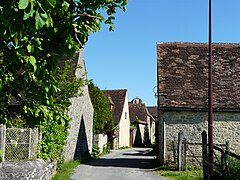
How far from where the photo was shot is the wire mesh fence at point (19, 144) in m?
11.4

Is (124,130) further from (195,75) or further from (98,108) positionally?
(195,75)

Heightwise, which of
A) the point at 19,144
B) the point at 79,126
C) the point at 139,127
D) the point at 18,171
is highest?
the point at 79,126

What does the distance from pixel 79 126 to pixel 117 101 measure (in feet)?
74.6

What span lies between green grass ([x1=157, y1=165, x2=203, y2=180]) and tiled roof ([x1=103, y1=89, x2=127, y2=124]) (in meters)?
25.7

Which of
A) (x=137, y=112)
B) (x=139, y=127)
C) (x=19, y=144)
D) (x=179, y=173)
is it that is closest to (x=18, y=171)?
(x=19, y=144)

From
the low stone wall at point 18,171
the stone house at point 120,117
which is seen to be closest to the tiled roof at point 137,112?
the stone house at point 120,117

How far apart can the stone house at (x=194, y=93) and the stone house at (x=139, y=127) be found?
2928cm

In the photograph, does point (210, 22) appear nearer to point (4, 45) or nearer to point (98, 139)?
point (4, 45)

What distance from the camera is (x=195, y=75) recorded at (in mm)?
20625

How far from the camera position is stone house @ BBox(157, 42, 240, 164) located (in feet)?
60.5

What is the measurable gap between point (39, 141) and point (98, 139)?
16689mm

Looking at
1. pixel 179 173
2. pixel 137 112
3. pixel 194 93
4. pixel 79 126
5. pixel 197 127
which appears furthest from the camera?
pixel 137 112

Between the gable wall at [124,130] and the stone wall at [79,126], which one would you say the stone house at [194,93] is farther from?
the gable wall at [124,130]

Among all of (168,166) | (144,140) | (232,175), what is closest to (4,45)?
(232,175)
